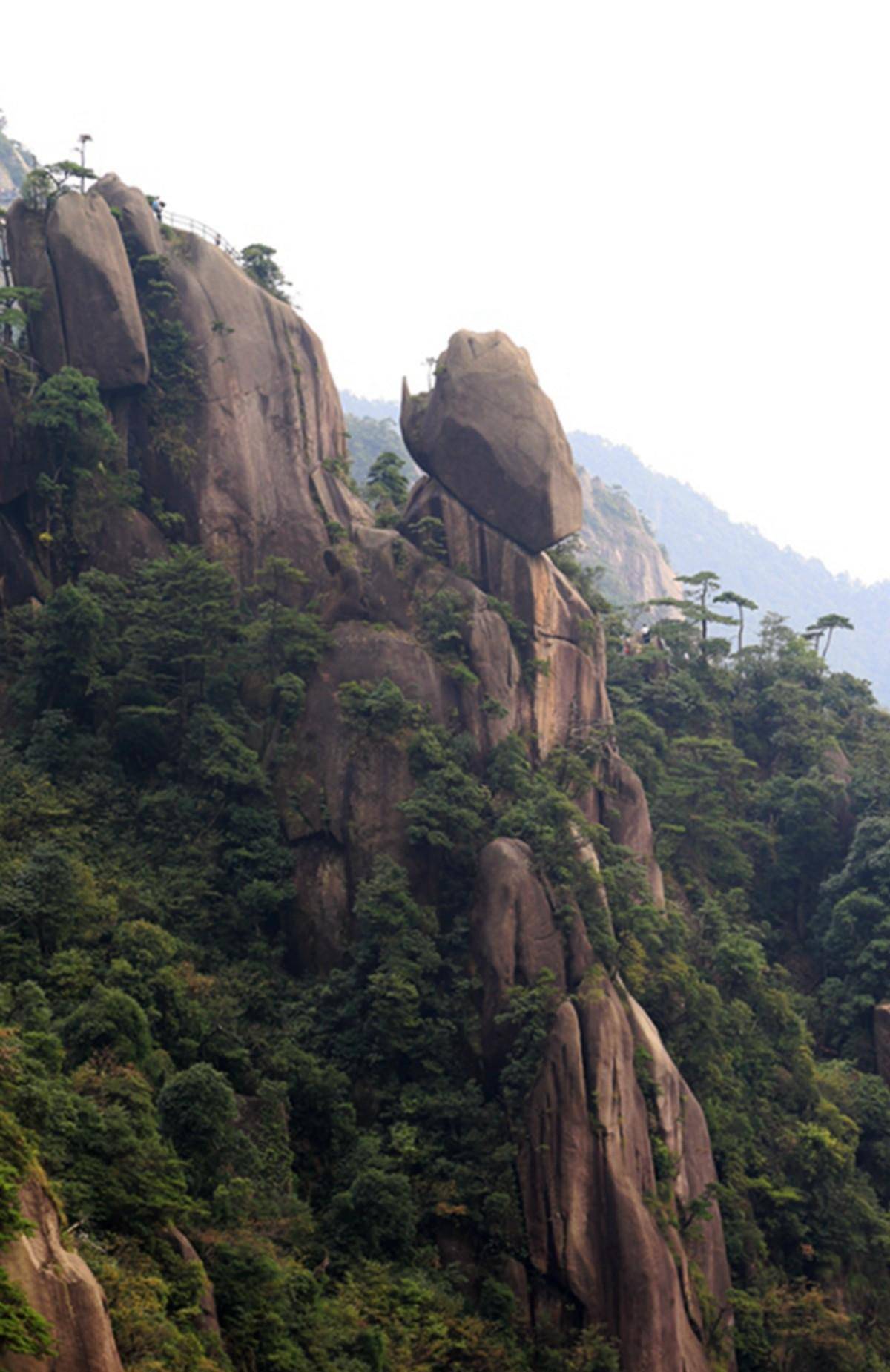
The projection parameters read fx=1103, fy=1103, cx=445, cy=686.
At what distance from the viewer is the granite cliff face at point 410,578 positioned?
2041 cm

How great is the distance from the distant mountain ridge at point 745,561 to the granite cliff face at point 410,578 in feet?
320

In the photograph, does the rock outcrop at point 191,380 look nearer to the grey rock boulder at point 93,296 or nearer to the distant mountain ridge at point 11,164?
the grey rock boulder at point 93,296

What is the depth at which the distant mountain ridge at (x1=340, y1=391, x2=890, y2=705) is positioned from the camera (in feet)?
426

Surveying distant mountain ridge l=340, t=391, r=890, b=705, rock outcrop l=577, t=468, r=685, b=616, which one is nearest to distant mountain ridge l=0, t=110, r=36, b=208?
rock outcrop l=577, t=468, r=685, b=616

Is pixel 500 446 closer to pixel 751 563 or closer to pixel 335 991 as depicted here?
pixel 335 991

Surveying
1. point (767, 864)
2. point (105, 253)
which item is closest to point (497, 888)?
point (767, 864)

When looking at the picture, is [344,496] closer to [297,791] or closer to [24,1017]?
[297,791]

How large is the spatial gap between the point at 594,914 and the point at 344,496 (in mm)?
12682

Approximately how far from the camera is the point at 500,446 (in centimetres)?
2692

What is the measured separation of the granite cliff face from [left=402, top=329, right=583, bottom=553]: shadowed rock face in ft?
0.17

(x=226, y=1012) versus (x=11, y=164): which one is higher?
(x=11, y=164)

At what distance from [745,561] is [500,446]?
124024 millimetres

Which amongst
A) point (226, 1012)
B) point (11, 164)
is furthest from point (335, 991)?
point (11, 164)

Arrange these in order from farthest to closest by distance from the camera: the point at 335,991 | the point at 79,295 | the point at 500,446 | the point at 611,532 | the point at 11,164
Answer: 1. the point at 611,532
2. the point at 11,164
3. the point at 500,446
4. the point at 79,295
5. the point at 335,991
